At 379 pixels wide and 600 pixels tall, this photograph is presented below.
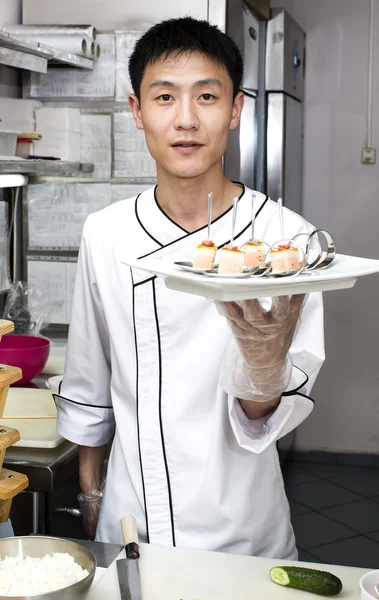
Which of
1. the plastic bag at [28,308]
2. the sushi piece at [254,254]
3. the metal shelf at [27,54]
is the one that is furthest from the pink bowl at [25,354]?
the sushi piece at [254,254]

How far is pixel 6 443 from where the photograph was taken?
4.87 ft

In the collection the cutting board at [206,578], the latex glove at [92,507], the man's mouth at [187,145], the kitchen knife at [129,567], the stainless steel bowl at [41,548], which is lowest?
the latex glove at [92,507]

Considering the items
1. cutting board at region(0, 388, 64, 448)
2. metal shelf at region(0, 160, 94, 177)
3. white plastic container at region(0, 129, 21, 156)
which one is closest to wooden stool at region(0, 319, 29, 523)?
cutting board at region(0, 388, 64, 448)

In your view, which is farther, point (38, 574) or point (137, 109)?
point (137, 109)

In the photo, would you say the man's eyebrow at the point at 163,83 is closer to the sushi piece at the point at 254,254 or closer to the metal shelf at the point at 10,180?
the sushi piece at the point at 254,254

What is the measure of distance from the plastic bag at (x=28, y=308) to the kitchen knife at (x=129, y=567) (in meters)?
1.69

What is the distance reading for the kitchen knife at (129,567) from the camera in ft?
4.02

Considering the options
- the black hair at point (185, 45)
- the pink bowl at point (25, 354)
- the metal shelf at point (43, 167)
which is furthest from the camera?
the metal shelf at point (43, 167)

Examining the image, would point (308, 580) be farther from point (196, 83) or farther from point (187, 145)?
point (196, 83)

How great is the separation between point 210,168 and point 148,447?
575 millimetres

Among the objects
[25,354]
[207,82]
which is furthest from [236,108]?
[25,354]

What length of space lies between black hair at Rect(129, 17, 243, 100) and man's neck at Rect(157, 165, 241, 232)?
192 mm

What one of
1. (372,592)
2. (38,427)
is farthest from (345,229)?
(372,592)

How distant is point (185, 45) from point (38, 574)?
3.33ft
